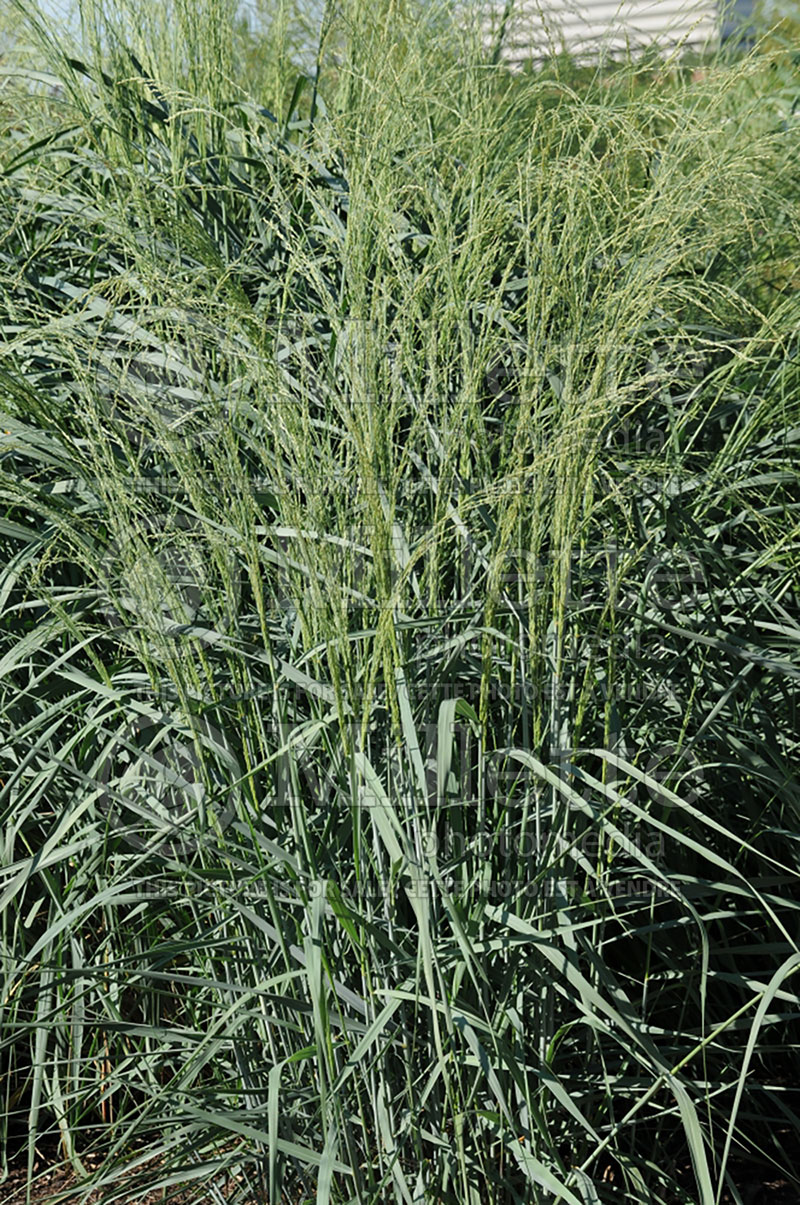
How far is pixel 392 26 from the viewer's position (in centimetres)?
276

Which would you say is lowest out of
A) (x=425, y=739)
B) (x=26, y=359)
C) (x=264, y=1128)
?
(x=264, y=1128)

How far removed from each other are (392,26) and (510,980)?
7.12 ft

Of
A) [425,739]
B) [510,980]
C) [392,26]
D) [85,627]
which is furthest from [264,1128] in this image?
[392,26]

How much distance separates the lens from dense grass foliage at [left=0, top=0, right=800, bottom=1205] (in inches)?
59.8

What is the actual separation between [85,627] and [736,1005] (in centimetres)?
126

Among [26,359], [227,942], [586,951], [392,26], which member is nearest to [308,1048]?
[227,942]

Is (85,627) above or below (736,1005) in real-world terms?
above

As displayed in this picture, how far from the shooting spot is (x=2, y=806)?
2.18m

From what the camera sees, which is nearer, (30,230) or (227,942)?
(227,942)

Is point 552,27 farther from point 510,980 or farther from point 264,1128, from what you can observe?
point 264,1128

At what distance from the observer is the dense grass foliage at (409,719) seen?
4.98 feet

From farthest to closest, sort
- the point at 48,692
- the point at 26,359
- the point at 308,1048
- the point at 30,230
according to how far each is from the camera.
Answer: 1. the point at 30,230
2. the point at 26,359
3. the point at 48,692
4. the point at 308,1048

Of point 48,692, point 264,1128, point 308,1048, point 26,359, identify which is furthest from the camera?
point 26,359

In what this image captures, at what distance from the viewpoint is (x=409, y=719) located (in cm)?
148
